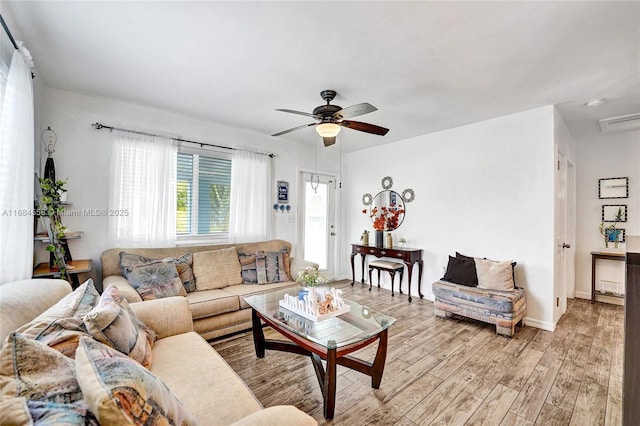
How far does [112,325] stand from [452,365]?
8.40 ft

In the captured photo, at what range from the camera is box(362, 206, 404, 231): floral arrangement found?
15.5ft

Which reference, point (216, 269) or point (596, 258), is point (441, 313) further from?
point (216, 269)

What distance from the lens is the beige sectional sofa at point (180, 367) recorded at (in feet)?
3.18

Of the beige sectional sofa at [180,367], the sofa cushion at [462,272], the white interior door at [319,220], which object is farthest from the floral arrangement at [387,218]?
the beige sectional sofa at [180,367]

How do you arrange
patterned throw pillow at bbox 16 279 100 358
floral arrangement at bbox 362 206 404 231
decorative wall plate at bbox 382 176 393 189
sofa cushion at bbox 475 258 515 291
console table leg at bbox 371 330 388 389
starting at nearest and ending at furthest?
patterned throw pillow at bbox 16 279 100 358, console table leg at bbox 371 330 388 389, sofa cushion at bbox 475 258 515 291, floral arrangement at bbox 362 206 404 231, decorative wall plate at bbox 382 176 393 189

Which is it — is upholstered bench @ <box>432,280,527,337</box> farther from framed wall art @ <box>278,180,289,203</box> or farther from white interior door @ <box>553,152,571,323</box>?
framed wall art @ <box>278,180,289,203</box>

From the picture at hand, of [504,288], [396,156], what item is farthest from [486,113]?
[504,288]

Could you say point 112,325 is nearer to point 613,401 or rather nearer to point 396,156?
point 613,401

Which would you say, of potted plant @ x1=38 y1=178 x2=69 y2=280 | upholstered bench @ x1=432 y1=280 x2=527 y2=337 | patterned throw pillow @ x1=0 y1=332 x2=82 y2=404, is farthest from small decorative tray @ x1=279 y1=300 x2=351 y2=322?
potted plant @ x1=38 y1=178 x2=69 y2=280

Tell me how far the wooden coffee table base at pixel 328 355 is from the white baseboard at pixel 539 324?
7.92ft

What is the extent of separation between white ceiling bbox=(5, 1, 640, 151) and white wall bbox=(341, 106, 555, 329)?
51 cm

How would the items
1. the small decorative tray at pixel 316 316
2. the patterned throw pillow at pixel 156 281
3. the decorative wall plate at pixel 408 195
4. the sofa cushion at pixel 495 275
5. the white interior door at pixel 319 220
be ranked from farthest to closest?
1. the white interior door at pixel 319 220
2. the decorative wall plate at pixel 408 195
3. the sofa cushion at pixel 495 275
4. the patterned throw pillow at pixel 156 281
5. the small decorative tray at pixel 316 316

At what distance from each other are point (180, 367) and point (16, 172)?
5.57ft

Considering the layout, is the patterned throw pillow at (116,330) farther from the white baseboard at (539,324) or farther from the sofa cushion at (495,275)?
the white baseboard at (539,324)
